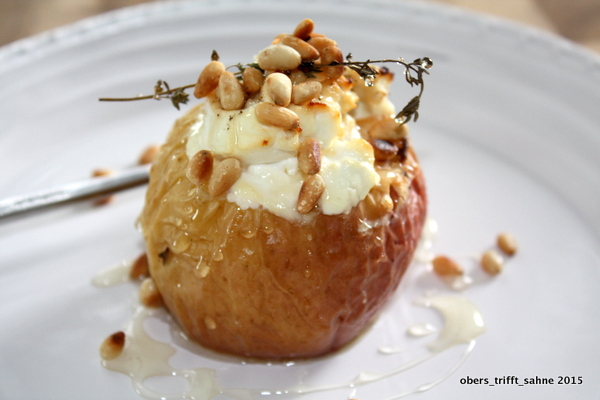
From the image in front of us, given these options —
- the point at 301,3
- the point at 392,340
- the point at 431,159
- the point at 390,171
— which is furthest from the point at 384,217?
the point at 301,3

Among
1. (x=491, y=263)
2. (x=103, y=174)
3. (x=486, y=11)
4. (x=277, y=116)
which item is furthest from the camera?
(x=486, y=11)

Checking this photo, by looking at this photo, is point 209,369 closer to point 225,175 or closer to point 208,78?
point 225,175

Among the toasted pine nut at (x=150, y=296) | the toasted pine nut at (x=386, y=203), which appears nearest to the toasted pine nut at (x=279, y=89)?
the toasted pine nut at (x=386, y=203)

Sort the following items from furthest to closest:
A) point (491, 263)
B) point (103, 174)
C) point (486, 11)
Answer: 1. point (486, 11)
2. point (103, 174)
3. point (491, 263)

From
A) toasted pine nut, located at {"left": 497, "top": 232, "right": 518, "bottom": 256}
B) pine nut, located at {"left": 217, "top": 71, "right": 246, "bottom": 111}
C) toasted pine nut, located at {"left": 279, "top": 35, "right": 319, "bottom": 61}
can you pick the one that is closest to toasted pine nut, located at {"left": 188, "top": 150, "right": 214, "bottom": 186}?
pine nut, located at {"left": 217, "top": 71, "right": 246, "bottom": 111}

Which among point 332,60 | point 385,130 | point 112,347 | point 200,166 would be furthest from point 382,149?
point 112,347

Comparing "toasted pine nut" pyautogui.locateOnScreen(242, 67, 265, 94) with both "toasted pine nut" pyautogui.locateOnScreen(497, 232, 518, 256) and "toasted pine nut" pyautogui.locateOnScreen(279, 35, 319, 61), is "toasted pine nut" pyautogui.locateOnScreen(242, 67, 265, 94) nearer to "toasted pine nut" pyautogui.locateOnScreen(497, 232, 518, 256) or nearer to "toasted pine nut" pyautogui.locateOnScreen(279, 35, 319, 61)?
"toasted pine nut" pyautogui.locateOnScreen(279, 35, 319, 61)

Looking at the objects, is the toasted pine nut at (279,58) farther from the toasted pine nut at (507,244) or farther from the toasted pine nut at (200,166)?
the toasted pine nut at (507,244)
